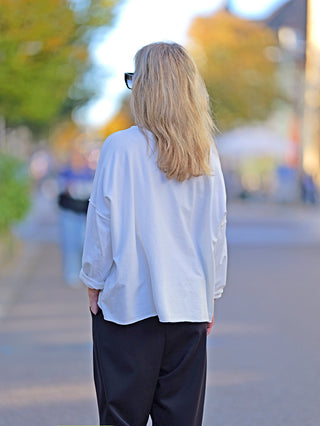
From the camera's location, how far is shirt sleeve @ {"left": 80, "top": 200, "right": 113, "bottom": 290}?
2771 millimetres

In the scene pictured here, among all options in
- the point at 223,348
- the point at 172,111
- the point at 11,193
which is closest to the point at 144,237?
the point at 172,111

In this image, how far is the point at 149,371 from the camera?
283cm

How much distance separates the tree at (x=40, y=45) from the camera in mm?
11859

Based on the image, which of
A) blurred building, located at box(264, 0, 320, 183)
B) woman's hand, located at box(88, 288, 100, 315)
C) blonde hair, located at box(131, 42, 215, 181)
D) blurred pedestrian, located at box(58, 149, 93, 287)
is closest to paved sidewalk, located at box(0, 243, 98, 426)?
blurred pedestrian, located at box(58, 149, 93, 287)

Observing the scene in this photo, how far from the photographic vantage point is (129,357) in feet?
9.19

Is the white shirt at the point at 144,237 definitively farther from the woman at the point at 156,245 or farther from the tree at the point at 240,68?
the tree at the point at 240,68

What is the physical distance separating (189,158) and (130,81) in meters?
0.37

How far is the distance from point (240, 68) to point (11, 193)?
30700 mm

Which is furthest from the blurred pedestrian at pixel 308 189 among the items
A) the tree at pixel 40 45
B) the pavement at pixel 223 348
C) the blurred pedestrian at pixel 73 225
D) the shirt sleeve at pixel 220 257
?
the shirt sleeve at pixel 220 257

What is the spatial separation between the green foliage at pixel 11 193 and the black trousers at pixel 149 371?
810 cm

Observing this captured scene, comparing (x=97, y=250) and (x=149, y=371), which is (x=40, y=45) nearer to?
(x=97, y=250)

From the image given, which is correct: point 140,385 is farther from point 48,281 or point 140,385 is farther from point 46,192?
Answer: point 46,192

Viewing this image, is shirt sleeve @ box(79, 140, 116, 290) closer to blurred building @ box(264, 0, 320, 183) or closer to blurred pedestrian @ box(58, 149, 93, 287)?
blurred pedestrian @ box(58, 149, 93, 287)

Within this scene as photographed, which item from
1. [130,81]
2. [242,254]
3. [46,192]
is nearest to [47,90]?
[242,254]
